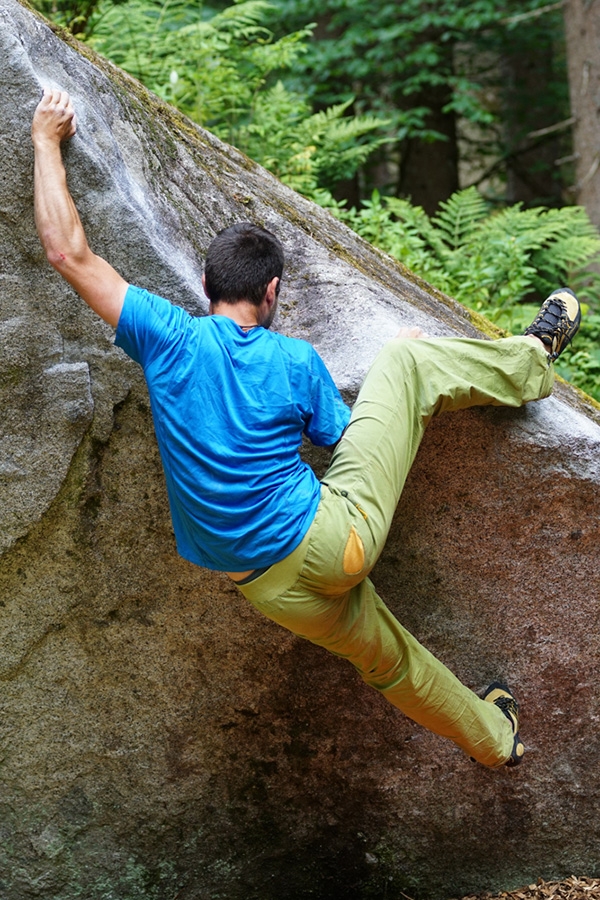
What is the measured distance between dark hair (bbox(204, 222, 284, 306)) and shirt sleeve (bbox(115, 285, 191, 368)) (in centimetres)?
21

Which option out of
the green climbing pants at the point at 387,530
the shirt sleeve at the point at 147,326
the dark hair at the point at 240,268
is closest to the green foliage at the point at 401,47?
the green climbing pants at the point at 387,530

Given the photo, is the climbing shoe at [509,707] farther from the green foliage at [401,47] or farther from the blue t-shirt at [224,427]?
the green foliage at [401,47]

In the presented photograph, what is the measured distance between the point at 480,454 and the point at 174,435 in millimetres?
1264

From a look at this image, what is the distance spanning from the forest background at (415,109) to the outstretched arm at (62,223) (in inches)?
149

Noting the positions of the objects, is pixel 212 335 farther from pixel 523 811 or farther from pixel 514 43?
pixel 514 43

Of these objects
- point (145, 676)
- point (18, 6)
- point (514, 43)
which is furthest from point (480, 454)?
point (514, 43)

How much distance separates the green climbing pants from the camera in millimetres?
2762

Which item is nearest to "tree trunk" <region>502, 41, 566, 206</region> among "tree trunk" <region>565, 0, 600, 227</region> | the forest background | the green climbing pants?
the forest background

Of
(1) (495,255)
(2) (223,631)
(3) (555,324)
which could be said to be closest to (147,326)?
(2) (223,631)

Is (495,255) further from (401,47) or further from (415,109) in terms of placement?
(401,47)

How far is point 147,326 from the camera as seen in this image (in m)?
2.71

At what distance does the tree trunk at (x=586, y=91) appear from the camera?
9.11 meters

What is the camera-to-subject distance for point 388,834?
376 cm

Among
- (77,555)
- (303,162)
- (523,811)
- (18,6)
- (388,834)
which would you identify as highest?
(18,6)
